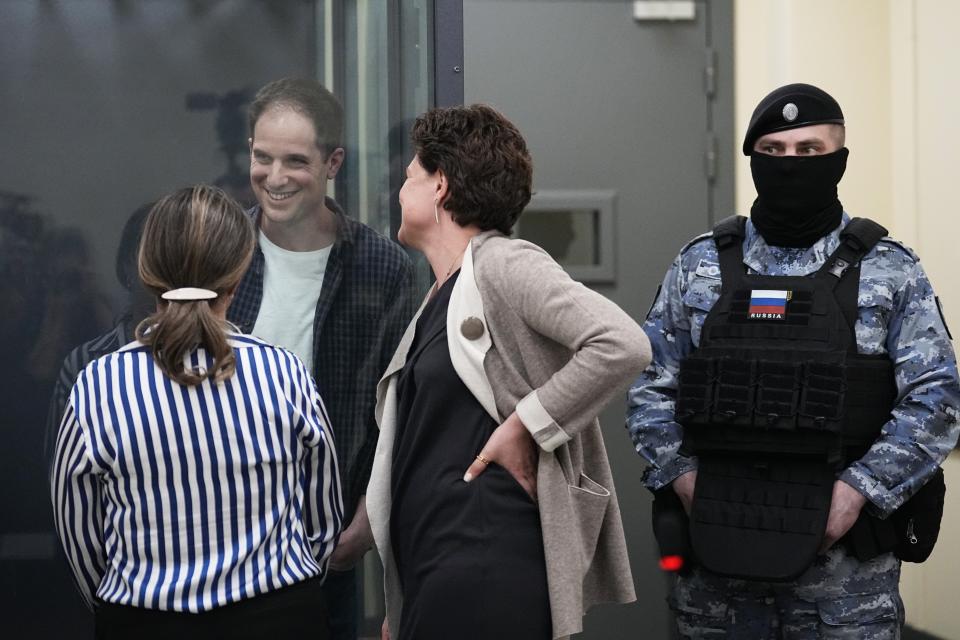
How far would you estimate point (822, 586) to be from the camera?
252cm

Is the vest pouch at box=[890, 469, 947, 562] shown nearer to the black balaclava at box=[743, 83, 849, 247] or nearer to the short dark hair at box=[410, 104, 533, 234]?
the black balaclava at box=[743, 83, 849, 247]

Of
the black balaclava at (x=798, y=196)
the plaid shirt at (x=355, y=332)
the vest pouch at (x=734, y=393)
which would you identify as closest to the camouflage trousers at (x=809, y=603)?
the vest pouch at (x=734, y=393)

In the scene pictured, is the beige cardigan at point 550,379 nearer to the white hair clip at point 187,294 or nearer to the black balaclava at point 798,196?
the white hair clip at point 187,294

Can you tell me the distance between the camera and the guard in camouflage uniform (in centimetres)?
248

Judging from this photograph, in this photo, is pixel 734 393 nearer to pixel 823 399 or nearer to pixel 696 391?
pixel 696 391

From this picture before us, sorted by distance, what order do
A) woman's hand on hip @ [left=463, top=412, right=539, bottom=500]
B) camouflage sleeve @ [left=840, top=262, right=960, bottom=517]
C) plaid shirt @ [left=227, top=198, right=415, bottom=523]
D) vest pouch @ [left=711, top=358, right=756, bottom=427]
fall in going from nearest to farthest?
woman's hand on hip @ [left=463, top=412, right=539, bottom=500] < camouflage sleeve @ [left=840, top=262, right=960, bottom=517] < vest pouch @ [left=711, top=358, right=756, bottom=427] < plaid shirt @ [left=227, top=198, right=415, bottom=523]

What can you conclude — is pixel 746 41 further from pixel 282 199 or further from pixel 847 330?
pixel 282 199

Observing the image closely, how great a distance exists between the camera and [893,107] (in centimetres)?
383

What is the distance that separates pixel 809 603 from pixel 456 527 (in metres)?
0.95

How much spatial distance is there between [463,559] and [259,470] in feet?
1.29

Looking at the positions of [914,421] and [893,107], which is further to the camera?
[893,107]

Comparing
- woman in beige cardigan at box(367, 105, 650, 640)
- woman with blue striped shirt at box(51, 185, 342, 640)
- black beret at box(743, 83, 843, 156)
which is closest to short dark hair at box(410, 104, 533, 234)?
woman in beige cardigan at box(367, 105, 650, 640)

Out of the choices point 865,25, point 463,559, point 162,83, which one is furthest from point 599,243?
point 463,559

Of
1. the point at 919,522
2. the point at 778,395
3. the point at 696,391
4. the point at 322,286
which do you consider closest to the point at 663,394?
the point at 696,391
